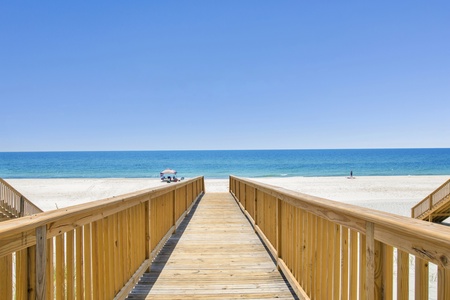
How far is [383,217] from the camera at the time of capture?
156 cm

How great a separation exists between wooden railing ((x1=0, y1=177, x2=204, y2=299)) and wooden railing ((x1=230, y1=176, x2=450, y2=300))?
68.6 inches

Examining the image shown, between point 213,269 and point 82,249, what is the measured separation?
83.3 inches

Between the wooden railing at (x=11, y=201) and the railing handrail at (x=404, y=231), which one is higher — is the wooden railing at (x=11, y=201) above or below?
below

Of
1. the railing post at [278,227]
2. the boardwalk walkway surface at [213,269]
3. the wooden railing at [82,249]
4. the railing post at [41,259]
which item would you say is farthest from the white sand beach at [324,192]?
the railing post at [41,259]

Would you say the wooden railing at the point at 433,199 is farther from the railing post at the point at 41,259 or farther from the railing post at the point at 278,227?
the railing post at the point at 41,259

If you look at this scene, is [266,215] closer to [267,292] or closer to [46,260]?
[267,292]

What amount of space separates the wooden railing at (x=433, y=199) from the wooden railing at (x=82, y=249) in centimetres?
1070

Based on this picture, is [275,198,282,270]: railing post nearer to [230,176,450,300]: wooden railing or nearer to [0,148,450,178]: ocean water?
[230,176,450,300]: wooden railing

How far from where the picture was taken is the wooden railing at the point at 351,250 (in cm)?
128

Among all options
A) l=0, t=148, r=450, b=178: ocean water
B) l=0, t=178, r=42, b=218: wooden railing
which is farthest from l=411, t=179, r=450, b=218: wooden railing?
l=0, t=148, r=450, b=178: ocean water

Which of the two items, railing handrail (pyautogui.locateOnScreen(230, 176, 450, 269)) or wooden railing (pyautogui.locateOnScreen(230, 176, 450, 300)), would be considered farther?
wooden railing (pyautogui.locateOnScreen(230, 176, 450, 300))

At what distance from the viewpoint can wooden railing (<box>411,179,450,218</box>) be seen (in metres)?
10.3

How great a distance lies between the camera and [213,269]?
3828mm

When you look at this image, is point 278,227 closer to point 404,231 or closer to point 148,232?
point 148,232
